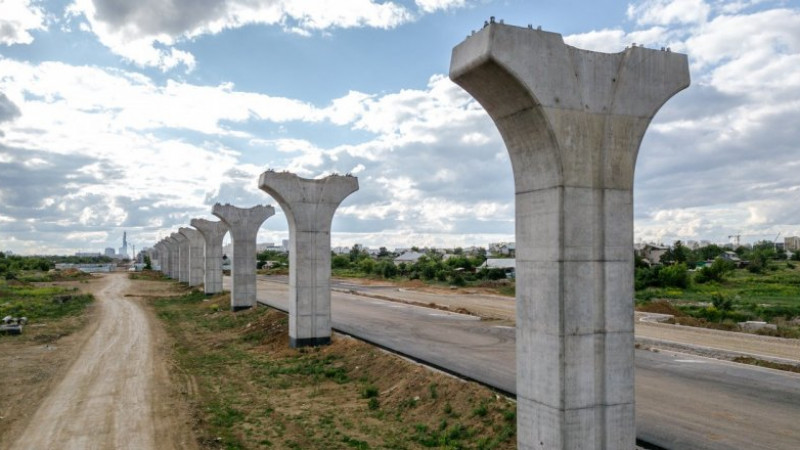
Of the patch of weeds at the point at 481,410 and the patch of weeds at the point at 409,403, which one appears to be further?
the patch of weeds at the point at 409,403

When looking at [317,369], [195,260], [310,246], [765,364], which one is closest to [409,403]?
[317,369]

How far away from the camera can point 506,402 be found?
10.9m

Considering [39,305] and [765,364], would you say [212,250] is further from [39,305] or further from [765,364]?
[765,364]

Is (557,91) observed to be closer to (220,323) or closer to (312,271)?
(312,271)

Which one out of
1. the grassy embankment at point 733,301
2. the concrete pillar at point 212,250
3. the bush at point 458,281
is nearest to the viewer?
the grassy embankment at point 733,301

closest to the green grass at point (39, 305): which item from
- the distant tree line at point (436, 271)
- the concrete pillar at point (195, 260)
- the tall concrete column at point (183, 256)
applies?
the concrete pillar at point (195, 260)

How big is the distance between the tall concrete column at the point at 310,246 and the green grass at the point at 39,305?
18.1 metres

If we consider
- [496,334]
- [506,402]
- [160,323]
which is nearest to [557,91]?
[506,402]

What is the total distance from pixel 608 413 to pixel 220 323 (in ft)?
76.4

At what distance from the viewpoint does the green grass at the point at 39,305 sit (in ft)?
104

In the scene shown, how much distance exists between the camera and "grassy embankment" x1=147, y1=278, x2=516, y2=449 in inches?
417

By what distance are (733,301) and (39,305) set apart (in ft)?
143

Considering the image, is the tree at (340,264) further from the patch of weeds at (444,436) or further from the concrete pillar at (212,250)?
the patch of weeds at (444,436)

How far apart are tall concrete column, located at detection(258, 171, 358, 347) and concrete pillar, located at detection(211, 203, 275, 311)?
1154cm
